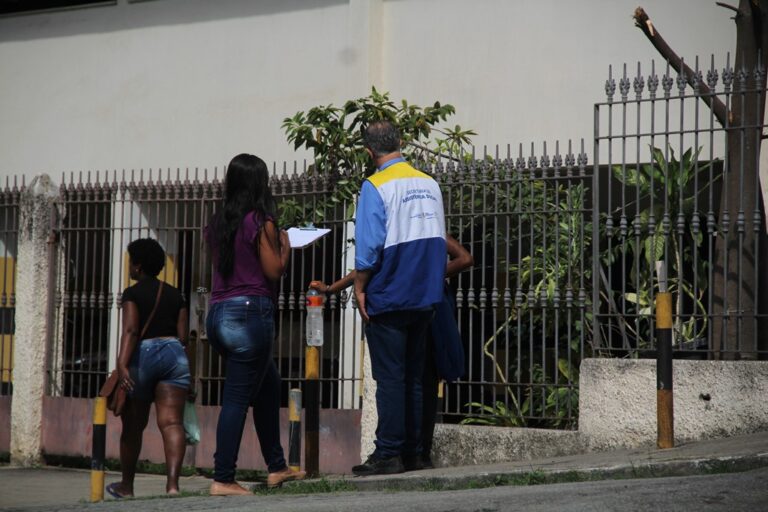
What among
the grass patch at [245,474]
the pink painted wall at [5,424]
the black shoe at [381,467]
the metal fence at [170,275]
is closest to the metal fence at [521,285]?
the metal fence at [170,275]

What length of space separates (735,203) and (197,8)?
25.0 feet

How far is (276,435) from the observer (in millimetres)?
7105

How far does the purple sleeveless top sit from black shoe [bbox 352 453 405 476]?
105 centimetres

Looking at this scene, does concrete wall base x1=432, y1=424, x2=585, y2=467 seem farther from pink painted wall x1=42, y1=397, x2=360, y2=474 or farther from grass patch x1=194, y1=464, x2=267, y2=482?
grass patch x1=194, y1=464, x2=267, y2=482

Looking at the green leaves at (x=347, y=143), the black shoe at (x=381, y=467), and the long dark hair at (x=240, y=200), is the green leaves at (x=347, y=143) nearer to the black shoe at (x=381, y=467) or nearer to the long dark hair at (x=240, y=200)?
the long dark hair at (x=240, y=200)

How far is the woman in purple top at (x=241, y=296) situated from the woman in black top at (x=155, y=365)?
60 centimetres

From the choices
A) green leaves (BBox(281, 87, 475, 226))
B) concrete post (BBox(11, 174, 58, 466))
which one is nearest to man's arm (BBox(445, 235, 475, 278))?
green leaves (BBox(281, 87, 475, 226))

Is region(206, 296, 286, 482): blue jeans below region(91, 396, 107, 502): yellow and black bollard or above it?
above

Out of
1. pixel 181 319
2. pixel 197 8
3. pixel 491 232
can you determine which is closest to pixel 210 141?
pixel 197 8

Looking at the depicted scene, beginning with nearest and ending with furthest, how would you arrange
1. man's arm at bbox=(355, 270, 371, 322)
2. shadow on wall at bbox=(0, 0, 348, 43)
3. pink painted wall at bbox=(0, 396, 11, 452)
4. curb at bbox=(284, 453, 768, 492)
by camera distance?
curb at bbox=(284, 453, 768, 492)
man's arm at bbox=(355, 270, 371, 322)
pink painted wall at bbox=(0, 396, 11, 452)
shadow on wall at bbox=(0, 0, 348, 43)

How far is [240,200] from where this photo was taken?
697 cm

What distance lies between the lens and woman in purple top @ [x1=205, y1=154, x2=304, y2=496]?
683 cm

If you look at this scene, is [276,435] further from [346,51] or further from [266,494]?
[346,51]

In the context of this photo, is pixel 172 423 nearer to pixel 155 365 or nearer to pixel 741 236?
pixel 155 365
